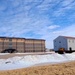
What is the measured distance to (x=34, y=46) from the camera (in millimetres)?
68062

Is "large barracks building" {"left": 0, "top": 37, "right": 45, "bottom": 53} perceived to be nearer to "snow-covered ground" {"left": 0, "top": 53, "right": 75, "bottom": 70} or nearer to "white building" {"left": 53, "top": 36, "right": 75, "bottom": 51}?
"white building" {"left": 53, "top": 36, "right": 75, "bottom": 51}

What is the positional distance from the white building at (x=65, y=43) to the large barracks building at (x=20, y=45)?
982 centimetres

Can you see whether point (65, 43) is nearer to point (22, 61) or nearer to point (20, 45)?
point (20, 45)

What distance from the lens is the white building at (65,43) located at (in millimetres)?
58344

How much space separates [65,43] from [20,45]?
18164mm

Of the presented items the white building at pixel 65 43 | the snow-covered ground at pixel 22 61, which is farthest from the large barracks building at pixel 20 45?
the snow-covered ground at pixel 22 61

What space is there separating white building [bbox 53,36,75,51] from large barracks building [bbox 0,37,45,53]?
9815mm

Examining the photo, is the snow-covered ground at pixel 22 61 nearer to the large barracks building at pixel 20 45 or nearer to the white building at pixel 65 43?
the white building at pixel 65 43

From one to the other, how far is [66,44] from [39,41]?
15.6 m

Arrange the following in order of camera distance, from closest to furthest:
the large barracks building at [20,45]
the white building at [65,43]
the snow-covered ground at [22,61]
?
the snow-covered ground at [22,61]
the white building at [65,43]
the large barracks building at [20,45]

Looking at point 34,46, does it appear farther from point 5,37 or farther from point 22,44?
point 5,37

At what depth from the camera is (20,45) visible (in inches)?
2537

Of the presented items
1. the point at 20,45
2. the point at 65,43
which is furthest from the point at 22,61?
the point at 20,45

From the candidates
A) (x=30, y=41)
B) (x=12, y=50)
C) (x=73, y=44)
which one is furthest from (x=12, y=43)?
(x=73, y=44)
